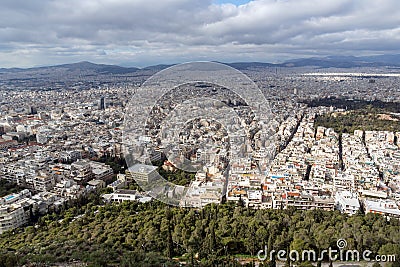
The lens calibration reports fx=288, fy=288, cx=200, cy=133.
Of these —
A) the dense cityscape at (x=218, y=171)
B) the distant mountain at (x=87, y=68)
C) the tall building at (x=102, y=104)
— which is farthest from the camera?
the distant mountain at (x=87, y=68)

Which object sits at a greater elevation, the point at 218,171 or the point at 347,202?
the point at 218,171

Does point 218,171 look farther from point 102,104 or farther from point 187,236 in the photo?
point 102,104

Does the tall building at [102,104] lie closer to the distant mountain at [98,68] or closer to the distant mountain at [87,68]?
the distant mountain at [98,68]

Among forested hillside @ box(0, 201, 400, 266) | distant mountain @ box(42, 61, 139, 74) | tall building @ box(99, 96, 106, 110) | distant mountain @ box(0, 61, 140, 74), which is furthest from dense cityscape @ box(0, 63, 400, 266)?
distant mountain @ box(0, 61, 140, 74)

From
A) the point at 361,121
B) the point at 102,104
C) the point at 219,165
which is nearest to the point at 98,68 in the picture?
the point at 102,104

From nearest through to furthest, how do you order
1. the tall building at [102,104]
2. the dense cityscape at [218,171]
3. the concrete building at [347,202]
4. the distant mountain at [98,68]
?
the concrete building at [347,202] < the dense cityscape at [218,171] < the tall building at [102,104] < the distant mountain at [98,68]

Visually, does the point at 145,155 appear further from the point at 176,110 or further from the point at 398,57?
the point at 398,57

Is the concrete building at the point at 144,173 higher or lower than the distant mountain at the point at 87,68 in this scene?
lower
